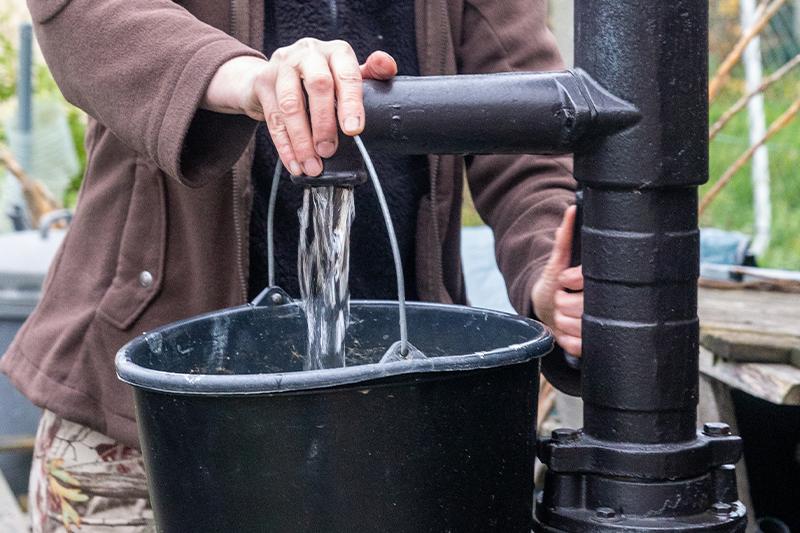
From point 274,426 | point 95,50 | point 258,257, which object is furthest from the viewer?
point 258,257

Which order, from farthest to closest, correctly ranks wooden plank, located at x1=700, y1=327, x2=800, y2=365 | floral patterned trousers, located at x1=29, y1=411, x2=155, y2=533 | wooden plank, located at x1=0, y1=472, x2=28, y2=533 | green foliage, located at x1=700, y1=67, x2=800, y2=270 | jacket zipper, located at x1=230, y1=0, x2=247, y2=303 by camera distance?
green foliage, located at x1=700, y1=67, x2=800, y2=270
wooden plank, located at x1=0, y1=472, x2=28, y2=533
wooden plank, located at x1=700, y1=327, x2=800, y2=365
floral patterned trousers, located at x1=29, y1=411, x2=155, y2=533
jacket zipper, located at x1=230, y1=0, x2=247, y2=303

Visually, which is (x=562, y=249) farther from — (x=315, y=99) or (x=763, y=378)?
(x=763, y=378)

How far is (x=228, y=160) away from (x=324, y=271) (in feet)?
0.50

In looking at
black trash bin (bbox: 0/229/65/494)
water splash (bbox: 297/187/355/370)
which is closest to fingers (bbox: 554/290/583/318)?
water splash (bbox: 297/187/355/370)

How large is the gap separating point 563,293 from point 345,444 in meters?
0.50

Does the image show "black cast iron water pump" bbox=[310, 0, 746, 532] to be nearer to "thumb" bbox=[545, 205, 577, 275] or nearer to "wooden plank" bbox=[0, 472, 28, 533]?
"thumb" bbox=[545, 205, 577, 275]

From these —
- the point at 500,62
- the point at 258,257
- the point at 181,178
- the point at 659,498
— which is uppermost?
the point at 500,62

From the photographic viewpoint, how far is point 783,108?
25.7ft

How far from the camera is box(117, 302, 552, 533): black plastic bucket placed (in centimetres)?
95

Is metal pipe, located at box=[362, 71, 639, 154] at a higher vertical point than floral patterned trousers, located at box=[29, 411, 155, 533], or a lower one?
higher

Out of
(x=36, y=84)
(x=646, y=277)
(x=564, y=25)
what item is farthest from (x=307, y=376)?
(x=36, y=84)

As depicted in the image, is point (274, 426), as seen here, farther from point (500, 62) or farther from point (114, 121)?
point (500, 62)

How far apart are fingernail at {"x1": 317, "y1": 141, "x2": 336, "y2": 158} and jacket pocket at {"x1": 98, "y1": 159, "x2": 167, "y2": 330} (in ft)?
1.85

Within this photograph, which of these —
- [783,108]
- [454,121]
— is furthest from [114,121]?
[783,108]
